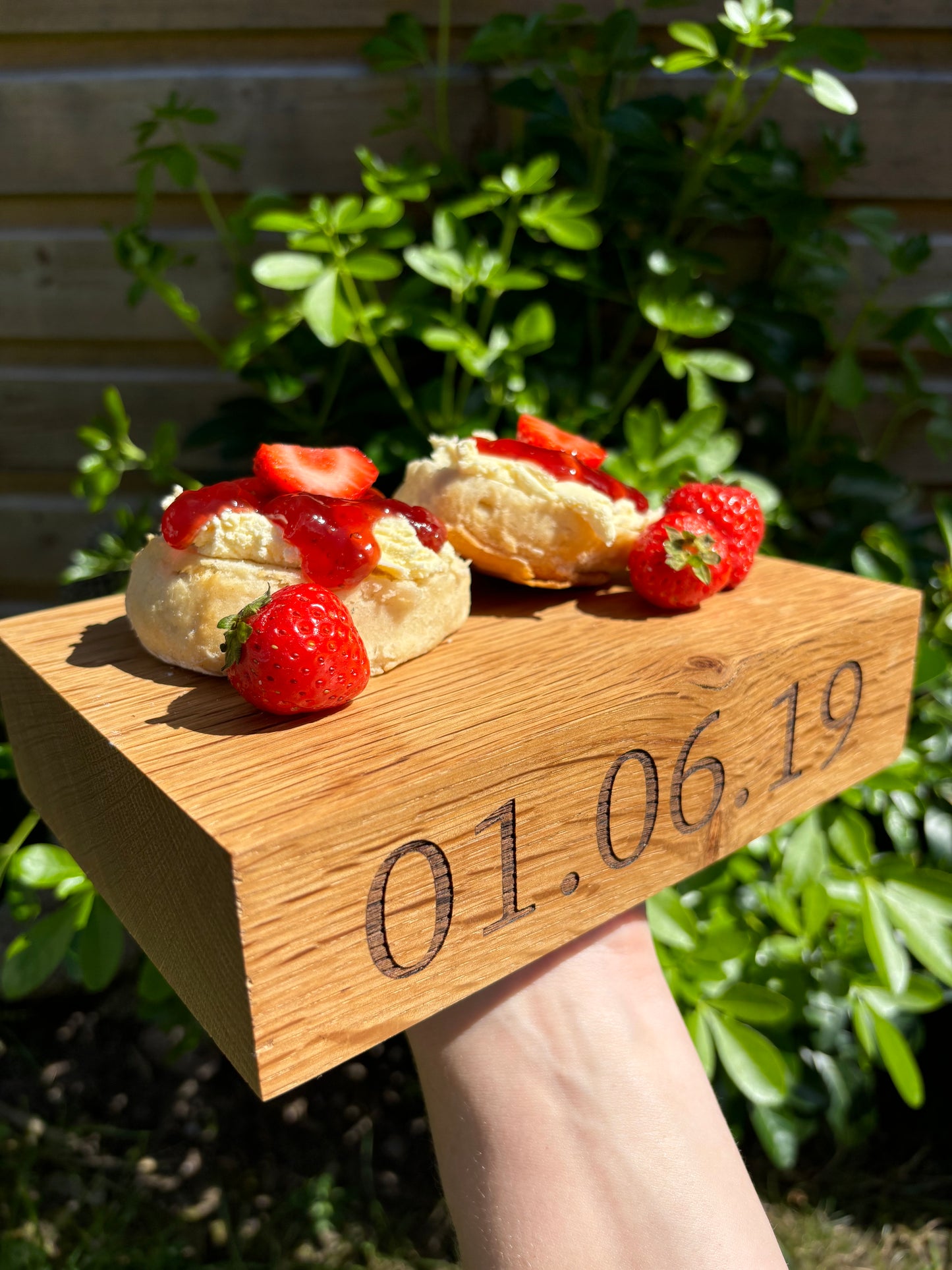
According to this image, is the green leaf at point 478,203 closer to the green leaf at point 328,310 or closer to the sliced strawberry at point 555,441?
the green leaf at point 328,310

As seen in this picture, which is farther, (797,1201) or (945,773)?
(797,1201)

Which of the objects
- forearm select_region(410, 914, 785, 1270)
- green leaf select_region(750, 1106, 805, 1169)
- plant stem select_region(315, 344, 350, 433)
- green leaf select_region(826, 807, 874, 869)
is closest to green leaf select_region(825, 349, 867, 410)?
green leaf select_region(826, 807, 874, 869)

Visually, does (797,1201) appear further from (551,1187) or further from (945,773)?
(551,1187)

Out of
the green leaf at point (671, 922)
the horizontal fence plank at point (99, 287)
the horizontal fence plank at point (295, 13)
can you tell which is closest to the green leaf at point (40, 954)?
the green leaf at point (671, 922)

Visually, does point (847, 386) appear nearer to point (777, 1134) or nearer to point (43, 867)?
point (777, 1134)

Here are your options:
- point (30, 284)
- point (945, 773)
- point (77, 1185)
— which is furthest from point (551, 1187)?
point (30, 284)
